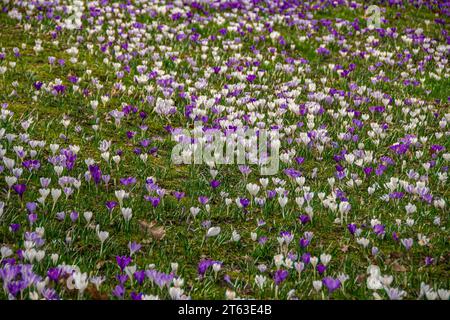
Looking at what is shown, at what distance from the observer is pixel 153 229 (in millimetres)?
5043

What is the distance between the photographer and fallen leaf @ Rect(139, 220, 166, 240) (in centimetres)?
496

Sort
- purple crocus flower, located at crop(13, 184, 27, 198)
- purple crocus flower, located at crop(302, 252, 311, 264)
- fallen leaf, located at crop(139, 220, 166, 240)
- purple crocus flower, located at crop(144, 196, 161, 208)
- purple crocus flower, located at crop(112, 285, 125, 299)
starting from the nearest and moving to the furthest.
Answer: purple crocus flower, located at crop(112, 285, 125, 299), purple crocus flower, located at crop(302, 252, 311, 264), purple crocus flower, located at crop(13, 184, 27, 198), fallen leaf, located at crop(139, 220, 166, 240), purple crocus flower, located at crop(144, 196, 161, 208)

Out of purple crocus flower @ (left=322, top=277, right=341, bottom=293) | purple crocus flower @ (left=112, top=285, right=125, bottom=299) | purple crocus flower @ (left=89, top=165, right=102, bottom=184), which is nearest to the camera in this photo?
purple crocus flower @ (left=112, top=285, right=125, bottom=299)

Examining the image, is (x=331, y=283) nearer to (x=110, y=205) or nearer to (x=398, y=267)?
(x=398, y=267)

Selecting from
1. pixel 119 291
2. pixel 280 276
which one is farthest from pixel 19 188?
pixel 280 276

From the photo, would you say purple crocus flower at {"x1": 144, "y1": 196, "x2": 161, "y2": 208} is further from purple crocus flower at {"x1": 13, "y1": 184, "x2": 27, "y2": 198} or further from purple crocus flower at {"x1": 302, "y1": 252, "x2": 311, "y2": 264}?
purple crocus flower at {"x1": 302, "y1": 252, "x2": 311, "y2": 264}

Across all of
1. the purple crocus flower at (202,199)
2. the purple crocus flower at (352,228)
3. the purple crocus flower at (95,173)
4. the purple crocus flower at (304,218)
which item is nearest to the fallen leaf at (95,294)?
the purple crocus flower at (202,199)

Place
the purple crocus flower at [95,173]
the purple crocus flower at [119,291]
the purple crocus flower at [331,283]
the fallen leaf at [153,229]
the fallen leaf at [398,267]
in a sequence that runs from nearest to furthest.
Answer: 1. the purple crocus flower at [119,291]
2. the purple crocus flower at [331,283]
3. the fallen leaf at [398,267]
4. the fallen leaf at [153,229]
5. the purple crocus flower at [95,173]

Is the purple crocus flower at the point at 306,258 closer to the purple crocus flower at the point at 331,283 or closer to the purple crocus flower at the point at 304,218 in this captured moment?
the purple crocus flower at the point at 331,283

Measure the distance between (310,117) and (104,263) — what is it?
414 cm

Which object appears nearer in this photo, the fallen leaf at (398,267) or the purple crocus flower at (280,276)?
the purple crocus flower at (280,276)

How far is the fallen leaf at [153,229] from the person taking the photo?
4965 millimetres

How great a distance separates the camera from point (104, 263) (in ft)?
14.5

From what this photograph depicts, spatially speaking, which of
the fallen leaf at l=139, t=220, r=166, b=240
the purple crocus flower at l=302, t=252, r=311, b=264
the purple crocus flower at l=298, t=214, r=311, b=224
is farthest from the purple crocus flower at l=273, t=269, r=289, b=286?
the fallen leaf at l=139, t=220, r=166, b=240
